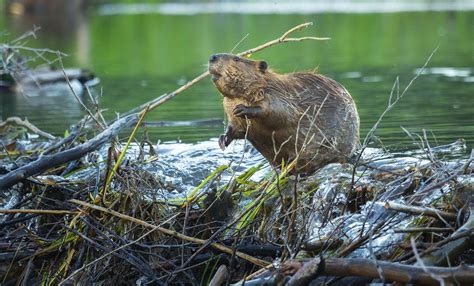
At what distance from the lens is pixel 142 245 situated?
14.3 feet

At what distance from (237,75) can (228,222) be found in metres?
0.80

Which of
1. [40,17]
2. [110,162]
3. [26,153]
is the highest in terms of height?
[110,162]

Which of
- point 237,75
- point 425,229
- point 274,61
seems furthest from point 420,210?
point 274,61

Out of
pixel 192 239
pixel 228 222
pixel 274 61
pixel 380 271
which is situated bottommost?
pixel 274 61

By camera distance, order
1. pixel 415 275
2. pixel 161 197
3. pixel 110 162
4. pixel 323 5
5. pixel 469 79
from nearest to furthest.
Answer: pixel 415 275, pixel 110 162, pixel 161 197, pixel 469 79, pixel 323 5

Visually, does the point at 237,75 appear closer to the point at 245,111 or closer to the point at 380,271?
the point at 245,111

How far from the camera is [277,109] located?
5.18m

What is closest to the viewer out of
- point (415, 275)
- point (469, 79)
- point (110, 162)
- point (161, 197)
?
point (415, 275)

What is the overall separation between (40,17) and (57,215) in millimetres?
33203

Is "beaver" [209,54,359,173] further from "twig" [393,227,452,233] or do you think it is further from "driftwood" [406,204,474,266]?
"driftwood" [406,204,474,266]

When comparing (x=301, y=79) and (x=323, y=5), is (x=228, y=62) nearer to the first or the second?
(x=301, y=79)

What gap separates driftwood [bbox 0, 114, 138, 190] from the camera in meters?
4.84

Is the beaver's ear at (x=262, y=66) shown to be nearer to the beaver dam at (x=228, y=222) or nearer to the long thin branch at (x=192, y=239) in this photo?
the beaver dam at (x=228, y=222)

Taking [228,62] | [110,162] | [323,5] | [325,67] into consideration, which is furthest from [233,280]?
[323,5]
